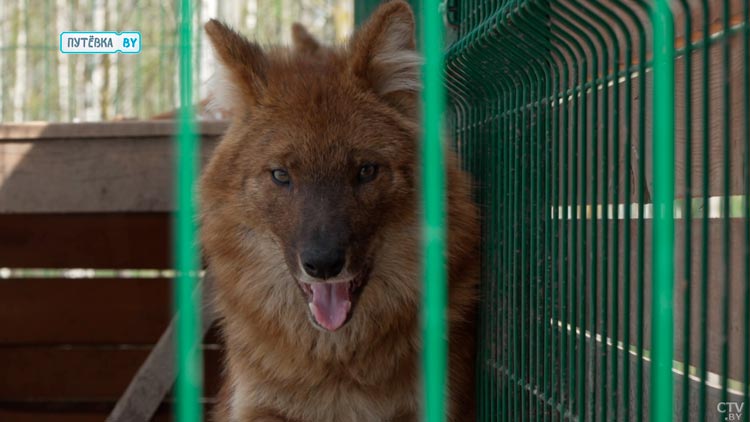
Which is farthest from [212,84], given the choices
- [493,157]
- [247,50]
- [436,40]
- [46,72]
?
[46,72]

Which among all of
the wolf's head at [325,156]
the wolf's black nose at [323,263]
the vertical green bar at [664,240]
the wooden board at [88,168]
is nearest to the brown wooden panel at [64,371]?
the wooden board at [88,168]

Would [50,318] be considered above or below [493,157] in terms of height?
below

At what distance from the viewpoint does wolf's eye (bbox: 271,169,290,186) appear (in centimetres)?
299

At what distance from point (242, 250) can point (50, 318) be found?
278 cm

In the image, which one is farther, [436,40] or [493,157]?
[493,157]

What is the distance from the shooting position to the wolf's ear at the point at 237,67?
3143mm

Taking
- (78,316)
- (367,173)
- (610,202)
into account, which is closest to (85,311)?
(78,316)

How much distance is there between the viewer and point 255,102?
3.21 meters

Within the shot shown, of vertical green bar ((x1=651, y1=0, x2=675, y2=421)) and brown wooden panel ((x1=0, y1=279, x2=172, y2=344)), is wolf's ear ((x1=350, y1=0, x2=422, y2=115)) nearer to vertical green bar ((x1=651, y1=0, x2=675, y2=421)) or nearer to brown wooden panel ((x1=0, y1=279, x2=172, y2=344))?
vertical green bar ((x1=651, y1=0, x2=675, y2=421))

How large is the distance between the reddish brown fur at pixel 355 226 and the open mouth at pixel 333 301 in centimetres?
7

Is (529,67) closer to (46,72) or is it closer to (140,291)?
(140,291)

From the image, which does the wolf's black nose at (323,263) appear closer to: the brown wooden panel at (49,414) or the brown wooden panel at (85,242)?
the brown wooden panel at (85,242)

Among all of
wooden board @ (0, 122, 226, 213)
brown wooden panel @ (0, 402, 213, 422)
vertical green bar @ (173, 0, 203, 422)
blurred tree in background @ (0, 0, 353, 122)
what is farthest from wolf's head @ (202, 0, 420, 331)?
blurred tree in background @ (0, 0, 353, 122)

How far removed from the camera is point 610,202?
2.32 m
